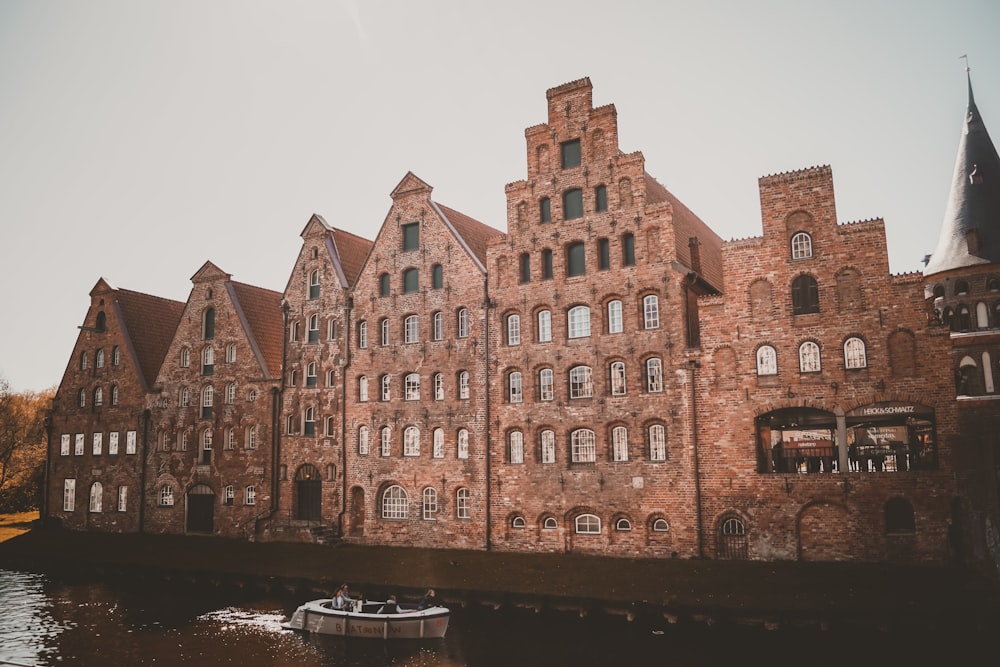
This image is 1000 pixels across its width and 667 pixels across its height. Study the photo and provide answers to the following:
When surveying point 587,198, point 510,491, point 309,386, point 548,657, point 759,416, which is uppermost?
point 587,198

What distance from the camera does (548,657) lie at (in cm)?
2120

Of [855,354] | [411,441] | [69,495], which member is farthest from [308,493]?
[855,354]

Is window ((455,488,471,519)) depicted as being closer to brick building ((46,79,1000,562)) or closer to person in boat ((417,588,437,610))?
brick building ((46,79,1000,562))

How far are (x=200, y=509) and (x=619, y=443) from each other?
25.5 meters

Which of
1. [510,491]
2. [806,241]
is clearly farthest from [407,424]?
[806,241]

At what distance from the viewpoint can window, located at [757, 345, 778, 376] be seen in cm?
2889

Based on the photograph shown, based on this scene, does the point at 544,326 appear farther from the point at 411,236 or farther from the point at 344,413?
the point at 344,413

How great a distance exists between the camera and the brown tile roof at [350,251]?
135ft

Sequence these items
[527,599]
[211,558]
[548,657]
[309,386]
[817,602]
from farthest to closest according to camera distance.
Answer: [309,386], [211,558], [527,599], [817,602], [548,657]

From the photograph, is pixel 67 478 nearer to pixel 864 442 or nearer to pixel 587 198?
pixel 587 198

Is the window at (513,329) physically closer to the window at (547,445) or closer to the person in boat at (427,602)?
the window at (547,445)

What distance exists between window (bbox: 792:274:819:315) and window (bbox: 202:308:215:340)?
32.5 meters

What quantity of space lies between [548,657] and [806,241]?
1825 cm

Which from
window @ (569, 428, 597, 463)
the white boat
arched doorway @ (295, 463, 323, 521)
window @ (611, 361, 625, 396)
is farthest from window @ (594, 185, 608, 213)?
arched doorway @ (295, 463, 323, 521)
